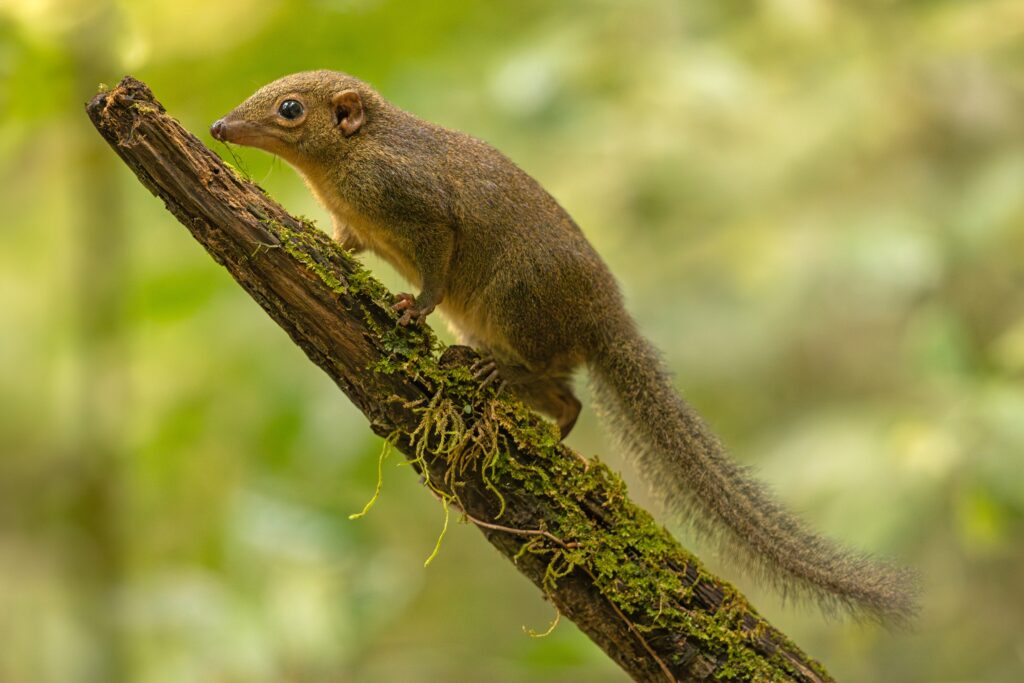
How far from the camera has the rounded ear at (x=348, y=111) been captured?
4.48 metres

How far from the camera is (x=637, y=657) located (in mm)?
3518

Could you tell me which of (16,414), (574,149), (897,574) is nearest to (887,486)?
(897,574)

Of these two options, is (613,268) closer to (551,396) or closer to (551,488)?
(551,396)

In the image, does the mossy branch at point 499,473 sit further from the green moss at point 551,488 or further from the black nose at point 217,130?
the black nose at point 217,130

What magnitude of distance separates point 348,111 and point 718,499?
7.52ft

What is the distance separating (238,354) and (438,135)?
2.52m

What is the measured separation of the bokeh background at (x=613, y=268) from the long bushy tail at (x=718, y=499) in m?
0.19

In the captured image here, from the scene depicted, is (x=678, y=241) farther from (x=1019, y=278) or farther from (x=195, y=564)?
(x=195, y=564)

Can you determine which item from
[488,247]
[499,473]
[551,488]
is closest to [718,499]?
[551,488]

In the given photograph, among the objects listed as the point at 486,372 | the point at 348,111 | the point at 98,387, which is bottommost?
the point at 98,387

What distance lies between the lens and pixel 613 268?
6.17 meters

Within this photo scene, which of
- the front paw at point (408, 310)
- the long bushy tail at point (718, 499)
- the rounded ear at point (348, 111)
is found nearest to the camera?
the front paw at point (408, 310)

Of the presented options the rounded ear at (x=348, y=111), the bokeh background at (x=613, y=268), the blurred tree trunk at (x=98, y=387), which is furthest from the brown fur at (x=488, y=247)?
the blurred tree trunk at (x=98, y=387)

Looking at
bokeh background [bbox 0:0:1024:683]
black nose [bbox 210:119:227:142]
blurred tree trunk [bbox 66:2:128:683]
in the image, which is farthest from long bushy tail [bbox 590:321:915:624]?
blurred tree trunk [bbox 66:2:128:683]
